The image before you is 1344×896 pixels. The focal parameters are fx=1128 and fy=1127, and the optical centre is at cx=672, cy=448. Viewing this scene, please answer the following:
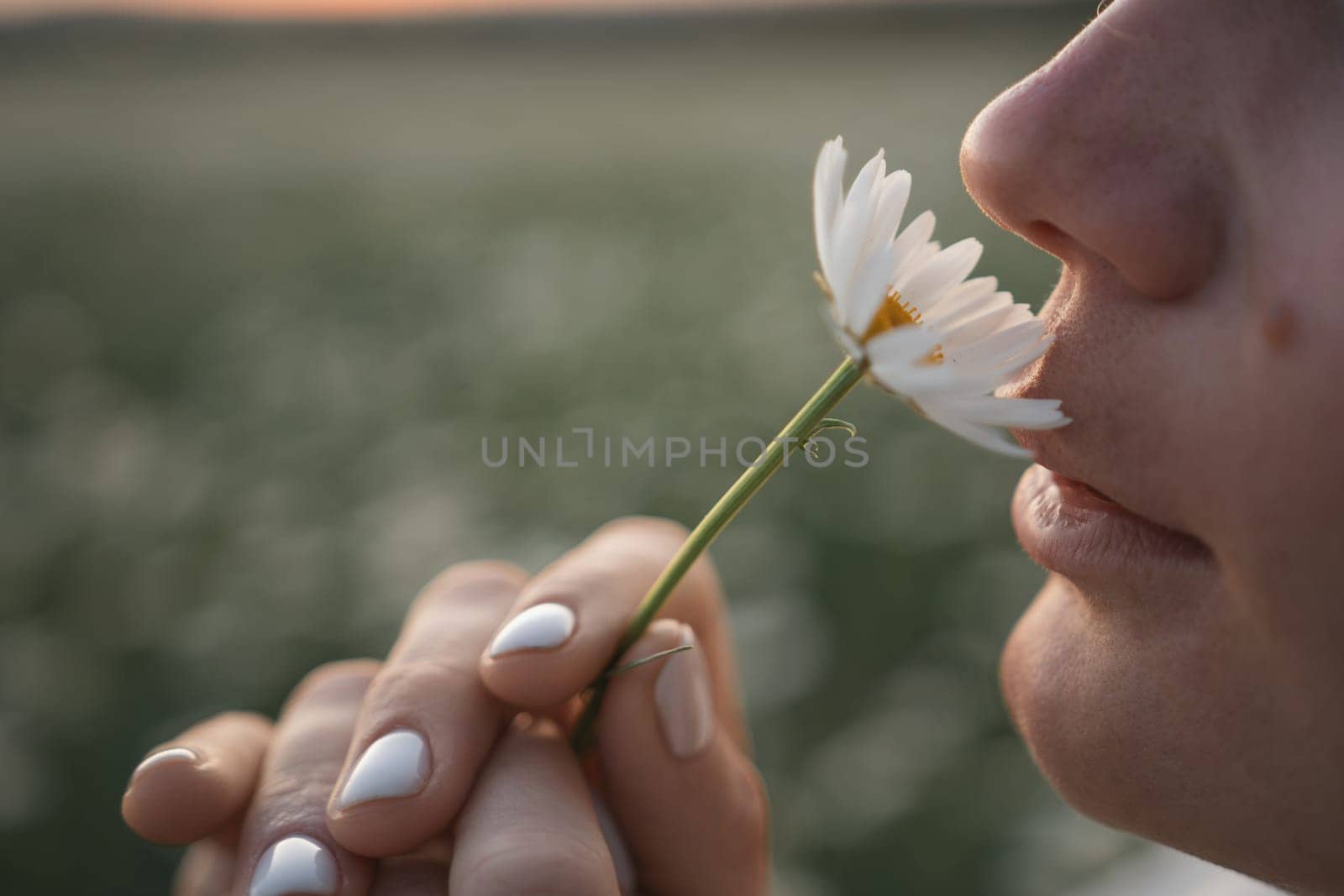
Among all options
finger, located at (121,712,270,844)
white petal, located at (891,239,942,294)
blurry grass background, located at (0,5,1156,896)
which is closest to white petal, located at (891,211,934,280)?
white petal, located at (891,239,942,294)

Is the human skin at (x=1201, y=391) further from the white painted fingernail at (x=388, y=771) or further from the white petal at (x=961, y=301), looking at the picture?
the white painted fingernail at (x=388, y=771)

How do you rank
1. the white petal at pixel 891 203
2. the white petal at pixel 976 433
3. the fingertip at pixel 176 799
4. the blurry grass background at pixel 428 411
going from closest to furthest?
the white petal at pixel 976 433
the white petal at pixel 891 203
the fingertip at pixel 176 799
the blurry grass background at pixel 428 411

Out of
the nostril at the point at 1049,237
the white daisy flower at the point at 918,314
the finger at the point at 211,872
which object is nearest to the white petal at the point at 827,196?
the white daisy flower at the point at 918,314

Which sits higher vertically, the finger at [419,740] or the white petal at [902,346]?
the white petal at [902,346]

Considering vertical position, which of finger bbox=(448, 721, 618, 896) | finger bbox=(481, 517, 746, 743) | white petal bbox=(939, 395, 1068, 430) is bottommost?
finger bbox=(448, 721, 618, 896)

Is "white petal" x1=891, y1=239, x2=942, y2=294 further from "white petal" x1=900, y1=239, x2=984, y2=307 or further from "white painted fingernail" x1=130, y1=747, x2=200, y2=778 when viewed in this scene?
"white painted fingernail" x1=130, y1=747, x2=200, y2=778

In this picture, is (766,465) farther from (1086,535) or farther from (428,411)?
(428,411)
